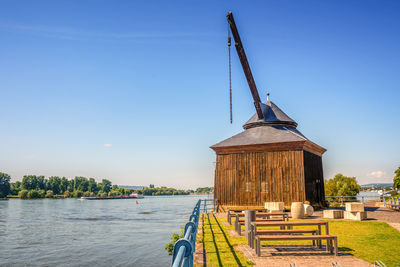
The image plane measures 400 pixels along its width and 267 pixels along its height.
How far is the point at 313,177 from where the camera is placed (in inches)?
985

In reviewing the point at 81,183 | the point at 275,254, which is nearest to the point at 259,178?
the point at 275,254

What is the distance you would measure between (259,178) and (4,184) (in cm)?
14139

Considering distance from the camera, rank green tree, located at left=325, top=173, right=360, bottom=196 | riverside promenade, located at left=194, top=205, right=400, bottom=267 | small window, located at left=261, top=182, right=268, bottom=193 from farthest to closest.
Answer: green tree, located at left=325, top=173, right=360, bottom=196 < small window, located at left=261, top=182, right=268, bottom=193 < riverside promenade, located at left=194, top=205, right=400, bottom=267

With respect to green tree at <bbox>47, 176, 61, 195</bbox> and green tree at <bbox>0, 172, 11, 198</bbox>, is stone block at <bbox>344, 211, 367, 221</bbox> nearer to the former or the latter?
green tree at <bbox>0, 172, 11, 198</bbox>

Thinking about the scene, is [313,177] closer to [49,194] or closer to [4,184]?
[49,194]

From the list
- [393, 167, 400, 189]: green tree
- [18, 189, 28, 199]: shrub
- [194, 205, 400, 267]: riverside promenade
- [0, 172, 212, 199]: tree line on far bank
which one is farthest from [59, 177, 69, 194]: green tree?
[194, 205, 400, 267]: riverside promenade

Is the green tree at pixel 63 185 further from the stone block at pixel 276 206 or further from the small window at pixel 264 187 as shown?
the stone block at pixel 276 206

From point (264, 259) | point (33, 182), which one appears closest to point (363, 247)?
point (264, 259)

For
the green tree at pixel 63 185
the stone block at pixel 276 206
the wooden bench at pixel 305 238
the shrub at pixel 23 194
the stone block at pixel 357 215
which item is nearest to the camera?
the wooden bench at pixel 305 238

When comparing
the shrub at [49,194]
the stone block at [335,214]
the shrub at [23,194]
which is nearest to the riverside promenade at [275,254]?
the stone block at [335,214]

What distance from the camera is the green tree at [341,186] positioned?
61.5m

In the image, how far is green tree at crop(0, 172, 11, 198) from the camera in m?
126

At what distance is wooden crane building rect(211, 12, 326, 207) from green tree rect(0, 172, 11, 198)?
13319 centimetres

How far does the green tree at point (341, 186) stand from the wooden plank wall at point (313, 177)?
36929 mm
